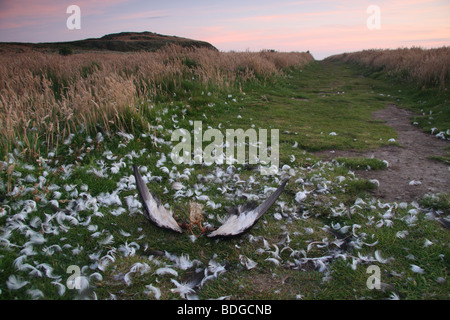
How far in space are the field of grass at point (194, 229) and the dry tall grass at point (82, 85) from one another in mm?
205

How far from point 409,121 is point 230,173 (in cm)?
775

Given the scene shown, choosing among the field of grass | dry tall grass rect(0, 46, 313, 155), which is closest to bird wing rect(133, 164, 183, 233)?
the field of grass

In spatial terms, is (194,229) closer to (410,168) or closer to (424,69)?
(410,168)

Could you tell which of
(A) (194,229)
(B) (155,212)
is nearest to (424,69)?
(A) (194,229)

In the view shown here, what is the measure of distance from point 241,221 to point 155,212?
1249 mm

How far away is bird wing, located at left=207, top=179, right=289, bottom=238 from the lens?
4100 mm

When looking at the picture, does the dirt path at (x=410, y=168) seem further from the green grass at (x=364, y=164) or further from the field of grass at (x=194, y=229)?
the field of grass at (x=194, y=229)

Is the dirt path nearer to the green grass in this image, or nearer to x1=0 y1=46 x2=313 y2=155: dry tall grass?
the green grass

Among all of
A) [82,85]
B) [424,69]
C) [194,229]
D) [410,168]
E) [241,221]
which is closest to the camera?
[241,221]

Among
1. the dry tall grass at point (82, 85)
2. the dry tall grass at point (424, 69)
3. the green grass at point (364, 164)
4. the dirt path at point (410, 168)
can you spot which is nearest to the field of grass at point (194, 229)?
the green grass at point (364, 164)

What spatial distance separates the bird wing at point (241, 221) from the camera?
4.10 metres

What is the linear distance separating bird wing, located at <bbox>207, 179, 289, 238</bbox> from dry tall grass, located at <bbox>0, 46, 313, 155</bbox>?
3897 mm

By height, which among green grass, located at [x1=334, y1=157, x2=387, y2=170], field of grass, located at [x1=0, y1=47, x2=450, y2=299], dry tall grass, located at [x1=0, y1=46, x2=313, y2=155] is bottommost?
field of grass, located at [x1=0, y1=47, x2=450, y2=299]

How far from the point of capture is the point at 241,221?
4.23 meters
